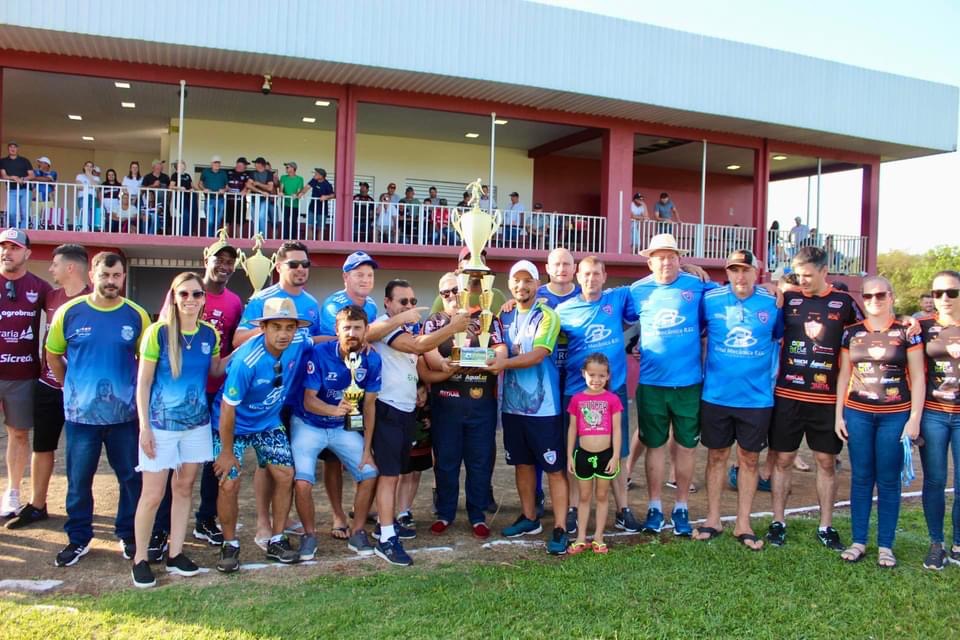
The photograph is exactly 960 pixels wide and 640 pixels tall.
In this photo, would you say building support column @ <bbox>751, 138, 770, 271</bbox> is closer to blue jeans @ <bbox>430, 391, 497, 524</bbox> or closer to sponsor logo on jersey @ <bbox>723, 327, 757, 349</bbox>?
sponsor logo on jersey @ <bbox>723, 327, 757, 349</bbox>

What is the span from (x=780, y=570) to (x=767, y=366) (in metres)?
1.36

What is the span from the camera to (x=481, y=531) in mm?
5434

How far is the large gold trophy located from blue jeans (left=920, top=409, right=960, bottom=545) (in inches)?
113

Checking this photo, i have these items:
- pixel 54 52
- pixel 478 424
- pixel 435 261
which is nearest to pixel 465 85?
pixel 435 261

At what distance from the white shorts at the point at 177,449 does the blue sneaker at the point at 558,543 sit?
2.25 meters

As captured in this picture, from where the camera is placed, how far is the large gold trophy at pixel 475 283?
5074mm

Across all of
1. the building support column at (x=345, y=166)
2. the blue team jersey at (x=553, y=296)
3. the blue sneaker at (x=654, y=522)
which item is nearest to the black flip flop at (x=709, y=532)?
the blue sneaker at (x=654, y=522)

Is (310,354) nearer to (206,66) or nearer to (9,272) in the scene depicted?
(9,272)

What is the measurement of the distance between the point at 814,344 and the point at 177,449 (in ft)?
13.7

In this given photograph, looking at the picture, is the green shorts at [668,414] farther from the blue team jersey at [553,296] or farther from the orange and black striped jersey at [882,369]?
the orange and black striped jersey at [882,369]

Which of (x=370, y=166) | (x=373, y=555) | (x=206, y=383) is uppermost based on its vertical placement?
(x=370, y=166)

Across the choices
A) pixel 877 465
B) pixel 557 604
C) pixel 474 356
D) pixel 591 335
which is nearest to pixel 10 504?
pixel 474 356

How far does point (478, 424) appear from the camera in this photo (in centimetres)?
546

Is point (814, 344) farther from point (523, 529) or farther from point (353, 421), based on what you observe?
point (353, 421)
